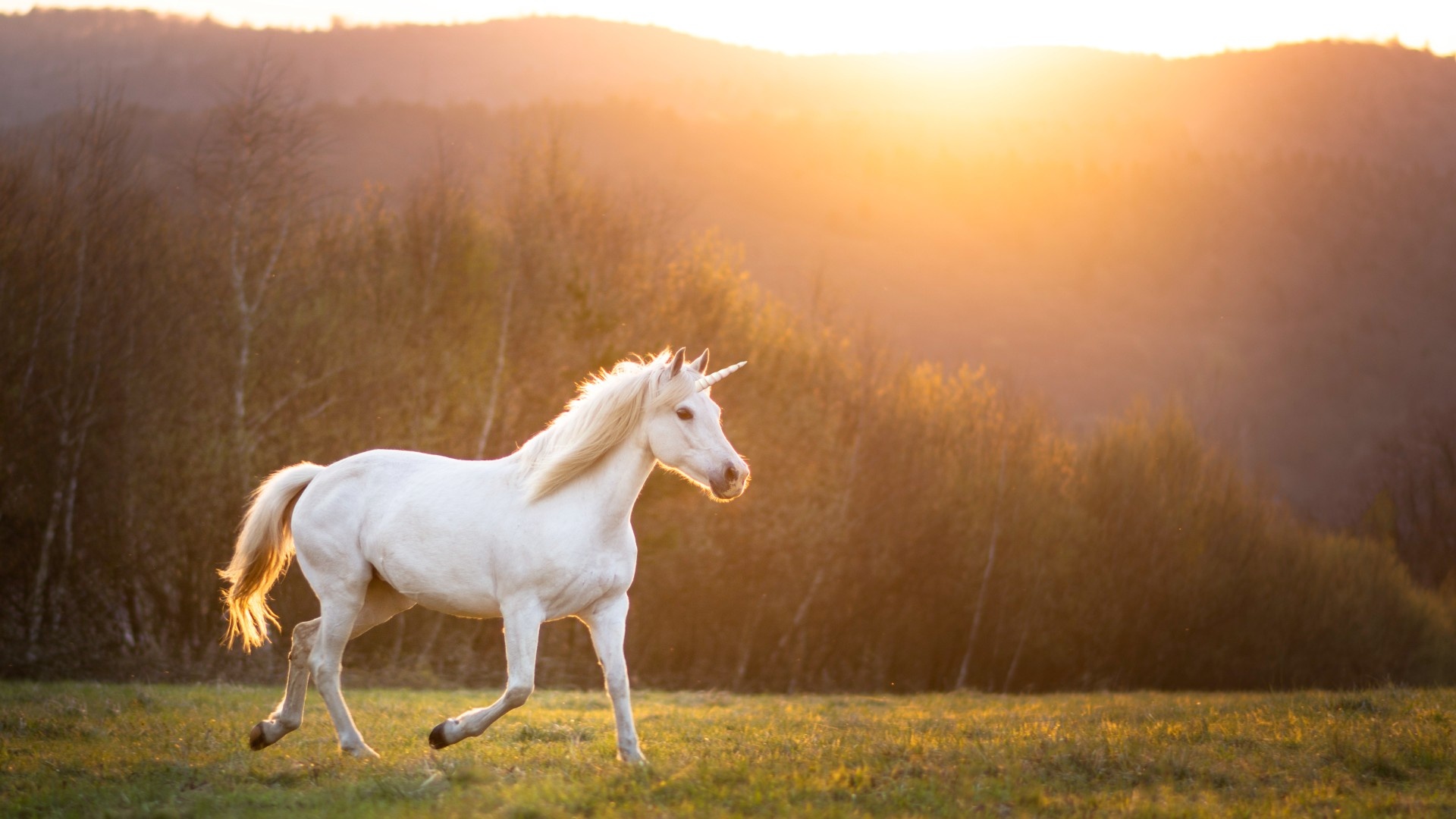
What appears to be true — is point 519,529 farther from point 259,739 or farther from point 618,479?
point 259,739

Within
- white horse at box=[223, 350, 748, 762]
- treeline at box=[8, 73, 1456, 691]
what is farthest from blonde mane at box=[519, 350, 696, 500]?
treeline at box=[8, 73, 1456, 691]

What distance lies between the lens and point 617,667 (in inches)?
277

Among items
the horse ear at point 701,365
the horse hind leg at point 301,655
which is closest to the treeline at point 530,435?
the horse hind leg at point 301,655

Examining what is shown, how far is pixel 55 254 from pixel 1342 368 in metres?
115

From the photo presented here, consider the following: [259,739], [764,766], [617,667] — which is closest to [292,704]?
[259,739]

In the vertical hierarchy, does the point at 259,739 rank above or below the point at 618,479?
below

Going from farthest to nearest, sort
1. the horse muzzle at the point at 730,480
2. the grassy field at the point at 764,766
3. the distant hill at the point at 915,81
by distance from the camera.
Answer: the distant hill at the point at 915,81, the horse muzzle at the point at 730,480, the grassy field at the point at 764,766

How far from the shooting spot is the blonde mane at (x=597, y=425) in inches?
287

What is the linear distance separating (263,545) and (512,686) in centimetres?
286

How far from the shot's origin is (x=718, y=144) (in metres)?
124

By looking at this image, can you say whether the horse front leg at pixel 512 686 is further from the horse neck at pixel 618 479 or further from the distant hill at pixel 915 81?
the distant hill at pixel 915 81

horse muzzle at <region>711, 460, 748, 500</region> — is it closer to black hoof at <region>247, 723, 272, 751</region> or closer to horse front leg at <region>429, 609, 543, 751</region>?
horse front leg at <region>429, 609, 543, 751</region>

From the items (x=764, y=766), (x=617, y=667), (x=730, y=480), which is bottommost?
(x=764, y=766)

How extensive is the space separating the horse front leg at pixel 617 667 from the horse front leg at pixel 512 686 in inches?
15.1
